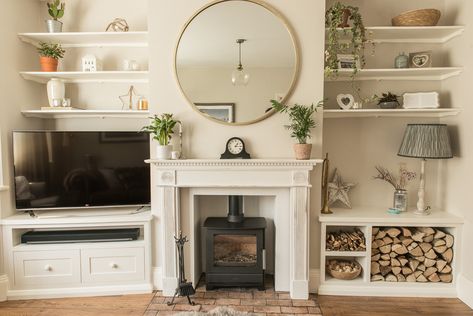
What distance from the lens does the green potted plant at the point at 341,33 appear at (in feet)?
8.32

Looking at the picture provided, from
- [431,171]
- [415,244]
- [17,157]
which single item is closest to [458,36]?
[431,171]

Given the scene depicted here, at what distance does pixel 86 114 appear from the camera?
9.34 feet

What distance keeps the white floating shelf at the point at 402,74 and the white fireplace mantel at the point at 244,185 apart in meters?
0.90

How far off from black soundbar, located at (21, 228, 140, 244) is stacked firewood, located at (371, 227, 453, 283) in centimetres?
210

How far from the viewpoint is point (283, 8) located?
99.7 inches

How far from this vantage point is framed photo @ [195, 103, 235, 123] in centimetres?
260

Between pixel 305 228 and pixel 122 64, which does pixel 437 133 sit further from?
pixel 122 64

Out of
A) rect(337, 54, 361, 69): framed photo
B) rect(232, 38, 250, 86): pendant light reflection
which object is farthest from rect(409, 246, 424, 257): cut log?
rect(232, 38, 250, 86): pendant light reflection

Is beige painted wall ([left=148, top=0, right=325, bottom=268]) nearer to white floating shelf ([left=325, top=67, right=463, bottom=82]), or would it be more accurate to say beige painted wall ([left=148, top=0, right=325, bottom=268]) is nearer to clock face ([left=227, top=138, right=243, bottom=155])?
clock face ([left=227, top=138, right=243, bottom=155])

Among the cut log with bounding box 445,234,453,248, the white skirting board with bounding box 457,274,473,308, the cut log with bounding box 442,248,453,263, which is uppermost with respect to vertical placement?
the cut log with bounding box 445,234,453,248

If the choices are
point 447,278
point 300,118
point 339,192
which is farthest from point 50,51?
point 447,278

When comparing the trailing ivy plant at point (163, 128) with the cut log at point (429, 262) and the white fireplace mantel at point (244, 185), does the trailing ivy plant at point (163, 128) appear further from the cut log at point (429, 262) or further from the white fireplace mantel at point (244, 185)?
the cut log at point (429, 262)

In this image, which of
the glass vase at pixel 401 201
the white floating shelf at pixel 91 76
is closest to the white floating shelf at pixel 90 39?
the white floating shelf at pixel 91 76

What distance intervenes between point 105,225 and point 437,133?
2.84 meters
